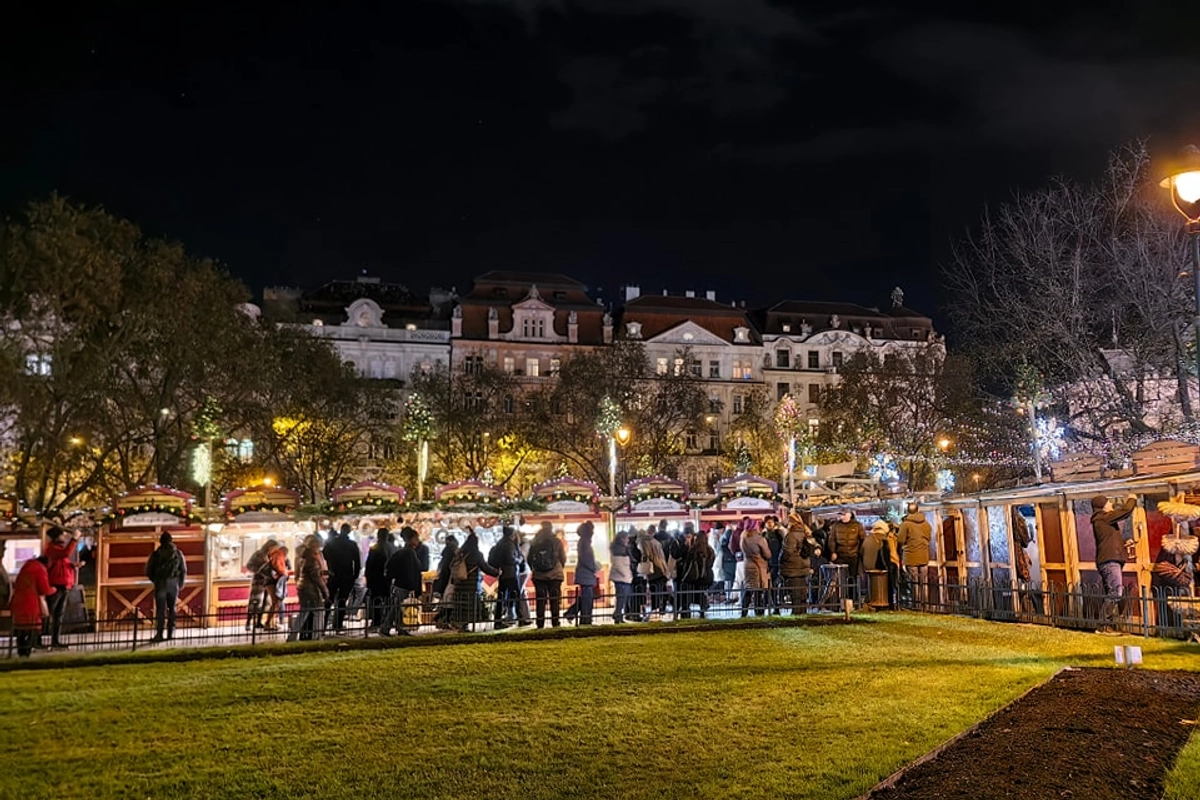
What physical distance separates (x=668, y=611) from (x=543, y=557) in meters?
3.15

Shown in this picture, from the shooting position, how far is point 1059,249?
27.2 meters

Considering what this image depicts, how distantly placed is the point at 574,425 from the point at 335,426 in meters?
11.9

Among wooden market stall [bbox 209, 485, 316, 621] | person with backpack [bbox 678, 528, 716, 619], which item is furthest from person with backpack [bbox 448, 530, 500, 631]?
wooden market stall [bbox 209, 485, 316, 621]

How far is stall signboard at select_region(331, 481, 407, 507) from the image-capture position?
23.5 m

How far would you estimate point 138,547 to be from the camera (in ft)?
73.9

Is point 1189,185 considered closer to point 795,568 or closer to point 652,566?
point 795,568

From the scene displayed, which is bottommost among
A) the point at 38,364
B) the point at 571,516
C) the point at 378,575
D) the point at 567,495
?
the point at 378,575

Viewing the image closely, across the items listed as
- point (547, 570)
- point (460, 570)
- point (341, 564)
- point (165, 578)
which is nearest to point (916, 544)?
point (547, 570)

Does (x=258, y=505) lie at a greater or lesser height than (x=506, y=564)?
greater

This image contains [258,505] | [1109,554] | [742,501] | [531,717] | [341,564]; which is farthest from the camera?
[742,501]

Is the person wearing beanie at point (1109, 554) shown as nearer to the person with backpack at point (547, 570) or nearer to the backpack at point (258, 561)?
the person with backpack at point (547, 570)

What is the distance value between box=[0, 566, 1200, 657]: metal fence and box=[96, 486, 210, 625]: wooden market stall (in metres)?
0.68

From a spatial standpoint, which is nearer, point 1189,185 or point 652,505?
point 1189,185

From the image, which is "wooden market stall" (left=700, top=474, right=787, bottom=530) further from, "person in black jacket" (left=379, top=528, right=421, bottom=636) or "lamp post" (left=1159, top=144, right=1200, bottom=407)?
"lamp post" (left=1159, top=144, right=1200, bottom=407)
